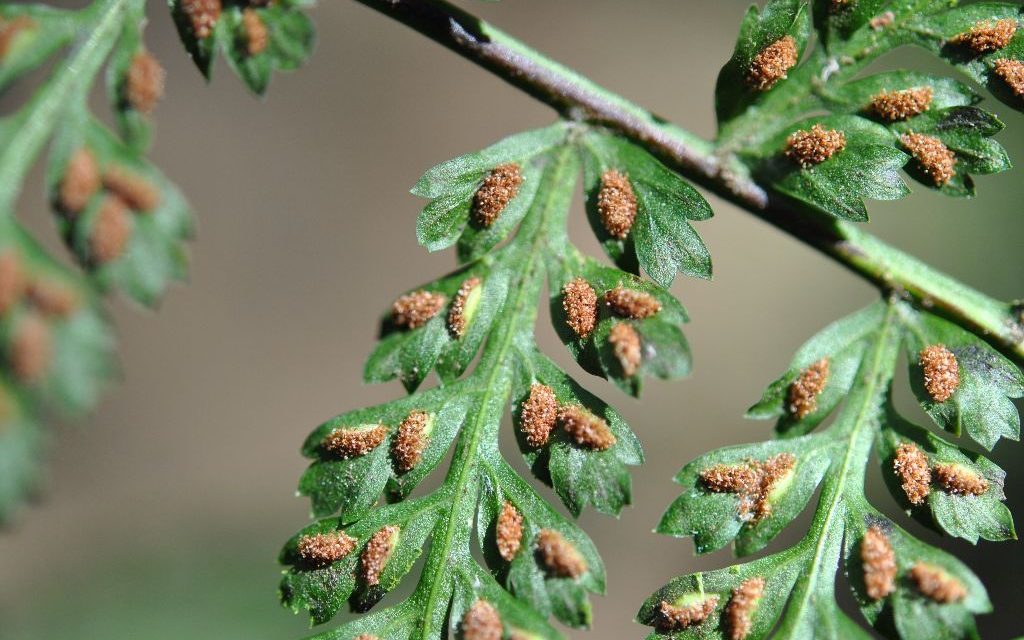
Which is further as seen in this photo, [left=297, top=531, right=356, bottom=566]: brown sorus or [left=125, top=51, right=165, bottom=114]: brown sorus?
[left=297, top=531, right=356, bottom=566]: brown sorus

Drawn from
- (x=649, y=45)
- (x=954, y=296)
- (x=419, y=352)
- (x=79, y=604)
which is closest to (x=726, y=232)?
(x=649, y=45)

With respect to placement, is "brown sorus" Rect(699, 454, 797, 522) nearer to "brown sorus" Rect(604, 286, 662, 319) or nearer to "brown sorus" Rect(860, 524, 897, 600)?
"brown sorus" Rect(860, 524, 897, 600)

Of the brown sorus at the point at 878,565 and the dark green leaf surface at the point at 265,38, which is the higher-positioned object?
the dark green leaf surface at the point at 265,38

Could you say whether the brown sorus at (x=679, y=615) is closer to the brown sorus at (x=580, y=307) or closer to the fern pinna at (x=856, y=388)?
the fern pinna at (x=856, y=388)

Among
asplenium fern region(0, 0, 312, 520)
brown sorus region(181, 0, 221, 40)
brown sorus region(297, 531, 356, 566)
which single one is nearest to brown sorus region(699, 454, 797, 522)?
brown sorus region(297, 531, 356, 566)

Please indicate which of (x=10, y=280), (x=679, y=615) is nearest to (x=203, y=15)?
(x=10, y=280)

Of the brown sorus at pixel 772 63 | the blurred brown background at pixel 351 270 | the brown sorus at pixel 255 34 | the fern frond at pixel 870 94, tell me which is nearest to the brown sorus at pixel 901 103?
the fern frond at pixel 870 94
